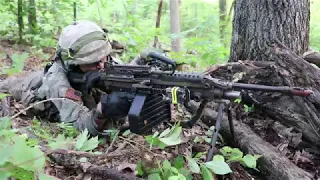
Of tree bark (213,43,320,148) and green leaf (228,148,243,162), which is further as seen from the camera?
tree bark (213,43,320,148)

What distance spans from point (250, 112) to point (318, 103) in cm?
74

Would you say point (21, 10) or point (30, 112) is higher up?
point (21, 10)

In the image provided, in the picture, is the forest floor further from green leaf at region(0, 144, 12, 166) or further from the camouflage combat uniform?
green leaf at region(0, 144, 12, 166)

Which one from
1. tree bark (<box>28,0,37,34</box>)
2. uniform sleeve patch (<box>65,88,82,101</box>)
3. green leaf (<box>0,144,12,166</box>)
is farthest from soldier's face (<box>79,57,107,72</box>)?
tree bark (<box>28,0,37,34</box>)

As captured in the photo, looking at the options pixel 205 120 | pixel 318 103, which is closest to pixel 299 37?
pixel 318 103

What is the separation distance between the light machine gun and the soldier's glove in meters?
0.07

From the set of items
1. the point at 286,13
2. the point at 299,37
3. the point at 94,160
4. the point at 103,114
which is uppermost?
the point at 286,13

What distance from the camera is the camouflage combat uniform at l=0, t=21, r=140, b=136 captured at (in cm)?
379

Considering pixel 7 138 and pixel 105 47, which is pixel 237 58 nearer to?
pixel 105 47

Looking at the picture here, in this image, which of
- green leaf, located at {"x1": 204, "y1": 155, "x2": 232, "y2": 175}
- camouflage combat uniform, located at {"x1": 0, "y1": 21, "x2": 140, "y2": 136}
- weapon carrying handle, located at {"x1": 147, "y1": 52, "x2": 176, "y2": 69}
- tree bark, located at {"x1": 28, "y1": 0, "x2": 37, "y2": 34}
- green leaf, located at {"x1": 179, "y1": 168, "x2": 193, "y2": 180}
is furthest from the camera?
tree bark, located at {"x1": 28, "y1": 0, "x2": 37, "y2": 34}

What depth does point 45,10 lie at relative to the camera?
32.8ft

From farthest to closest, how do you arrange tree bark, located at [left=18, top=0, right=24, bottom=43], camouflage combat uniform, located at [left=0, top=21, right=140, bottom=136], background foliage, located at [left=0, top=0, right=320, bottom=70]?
tree bark, located at [left=18, top=0, right=24, bottom=43] → background foliage, located at [left=0, top=0, right=320, bottom=70] → camouflage combat uniform, located at [left=0, top=21, right=140, bottom=136]

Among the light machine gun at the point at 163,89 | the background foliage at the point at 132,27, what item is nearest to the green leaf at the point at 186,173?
the light machine gun at the point at 163,89

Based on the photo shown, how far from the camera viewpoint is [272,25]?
12.6 ft
